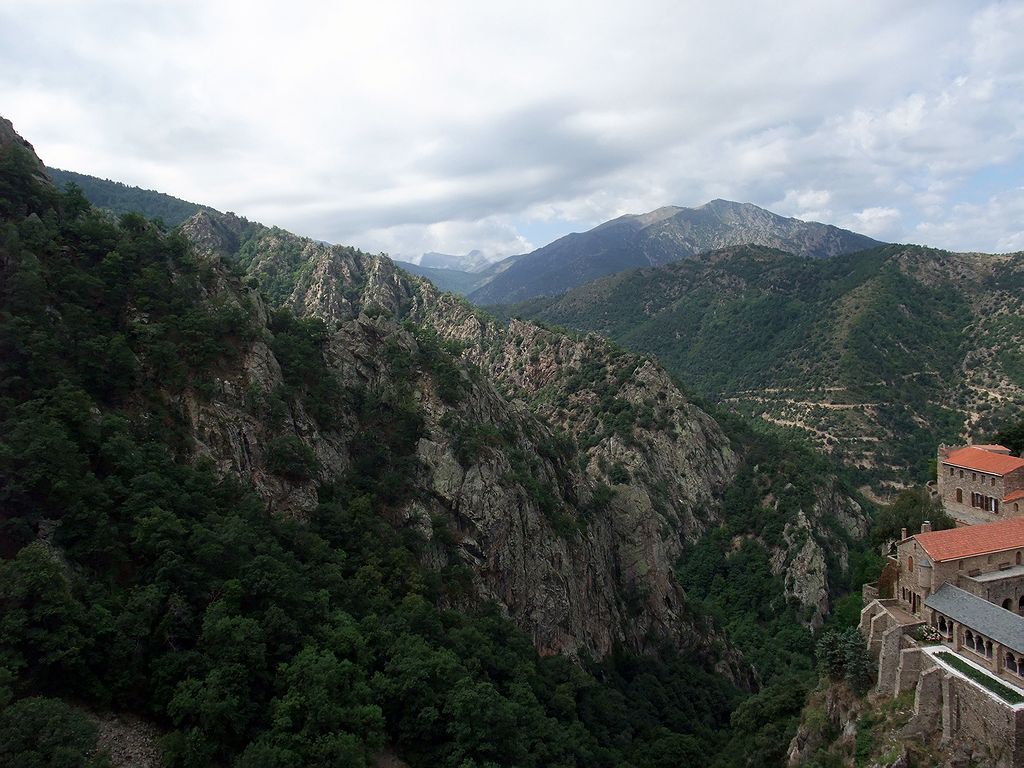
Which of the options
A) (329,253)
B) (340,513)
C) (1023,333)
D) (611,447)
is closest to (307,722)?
(340,513)

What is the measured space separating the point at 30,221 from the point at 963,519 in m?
72.1

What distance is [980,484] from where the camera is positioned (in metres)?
48.8

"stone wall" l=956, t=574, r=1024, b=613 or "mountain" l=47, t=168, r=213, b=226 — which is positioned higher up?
"mountain" l=47, t=168, r=213, b=226

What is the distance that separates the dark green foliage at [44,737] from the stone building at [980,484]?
187 ft

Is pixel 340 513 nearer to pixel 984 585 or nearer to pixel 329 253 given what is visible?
pixel 984 585

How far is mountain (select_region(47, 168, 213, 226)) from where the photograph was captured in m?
160

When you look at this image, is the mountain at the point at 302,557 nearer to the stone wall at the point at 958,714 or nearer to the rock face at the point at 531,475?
the rock face at the point at 531,475

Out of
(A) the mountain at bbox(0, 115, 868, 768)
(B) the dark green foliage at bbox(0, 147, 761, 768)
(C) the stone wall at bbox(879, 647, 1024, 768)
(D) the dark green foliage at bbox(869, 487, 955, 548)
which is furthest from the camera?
(D) the dark green foliage at bbox(869, 487, 955, 548)

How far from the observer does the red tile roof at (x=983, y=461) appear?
152ft

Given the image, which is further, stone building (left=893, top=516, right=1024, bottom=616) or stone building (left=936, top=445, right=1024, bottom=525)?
stone building (left=936, top=445, right=1024, bottom=525)

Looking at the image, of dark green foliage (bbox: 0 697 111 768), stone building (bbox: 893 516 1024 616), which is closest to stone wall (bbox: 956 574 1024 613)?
stone building (bbox: 893 516 1024 616)

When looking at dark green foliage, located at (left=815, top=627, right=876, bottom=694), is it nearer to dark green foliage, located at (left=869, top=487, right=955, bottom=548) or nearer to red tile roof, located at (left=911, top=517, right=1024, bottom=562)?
red tile roof, located at (left=911, top=517, right=1024, bottom=562)

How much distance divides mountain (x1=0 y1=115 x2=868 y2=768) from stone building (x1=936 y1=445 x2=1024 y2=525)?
19.8m

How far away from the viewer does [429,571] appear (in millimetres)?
45812
